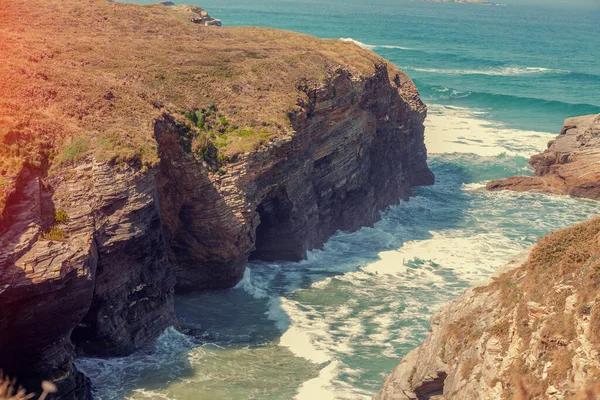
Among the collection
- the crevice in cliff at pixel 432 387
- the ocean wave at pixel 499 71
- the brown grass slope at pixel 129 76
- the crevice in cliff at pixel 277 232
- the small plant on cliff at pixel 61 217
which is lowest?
the crevice in cliff at pixel 277 232

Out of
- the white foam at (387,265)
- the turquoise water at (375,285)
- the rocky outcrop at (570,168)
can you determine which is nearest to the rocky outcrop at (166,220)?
the turquoise water at (375,285)

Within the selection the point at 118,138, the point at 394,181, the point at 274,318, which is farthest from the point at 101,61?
the point at 394,181

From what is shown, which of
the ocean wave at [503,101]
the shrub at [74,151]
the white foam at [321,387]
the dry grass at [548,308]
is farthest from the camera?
the ocean wave at [503,101]

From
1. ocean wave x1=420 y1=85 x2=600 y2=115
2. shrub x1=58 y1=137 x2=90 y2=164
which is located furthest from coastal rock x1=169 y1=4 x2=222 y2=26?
ocean wave x1=420 y1=85 x2=600 y2=115

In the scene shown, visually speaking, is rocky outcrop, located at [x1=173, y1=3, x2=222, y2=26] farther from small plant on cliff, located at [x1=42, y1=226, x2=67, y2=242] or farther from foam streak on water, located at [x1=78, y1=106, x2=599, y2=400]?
small plant on cliff, located at [x1=42, y1=226, x2=67, y2=242]

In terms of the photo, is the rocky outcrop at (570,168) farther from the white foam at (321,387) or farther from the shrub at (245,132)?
the white foam at (321,387)

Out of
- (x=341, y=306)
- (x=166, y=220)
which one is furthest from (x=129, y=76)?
(x=341, y=306)

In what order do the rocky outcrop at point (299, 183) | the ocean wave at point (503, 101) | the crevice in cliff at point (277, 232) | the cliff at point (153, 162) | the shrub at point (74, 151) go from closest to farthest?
the cliff at point (153, 162) < the shrub at point (74, 151) < the rocky outcrop at point (299, 183) < the crevice in cliff at point (277, 232) < the ocean wave at point (503, 101)
